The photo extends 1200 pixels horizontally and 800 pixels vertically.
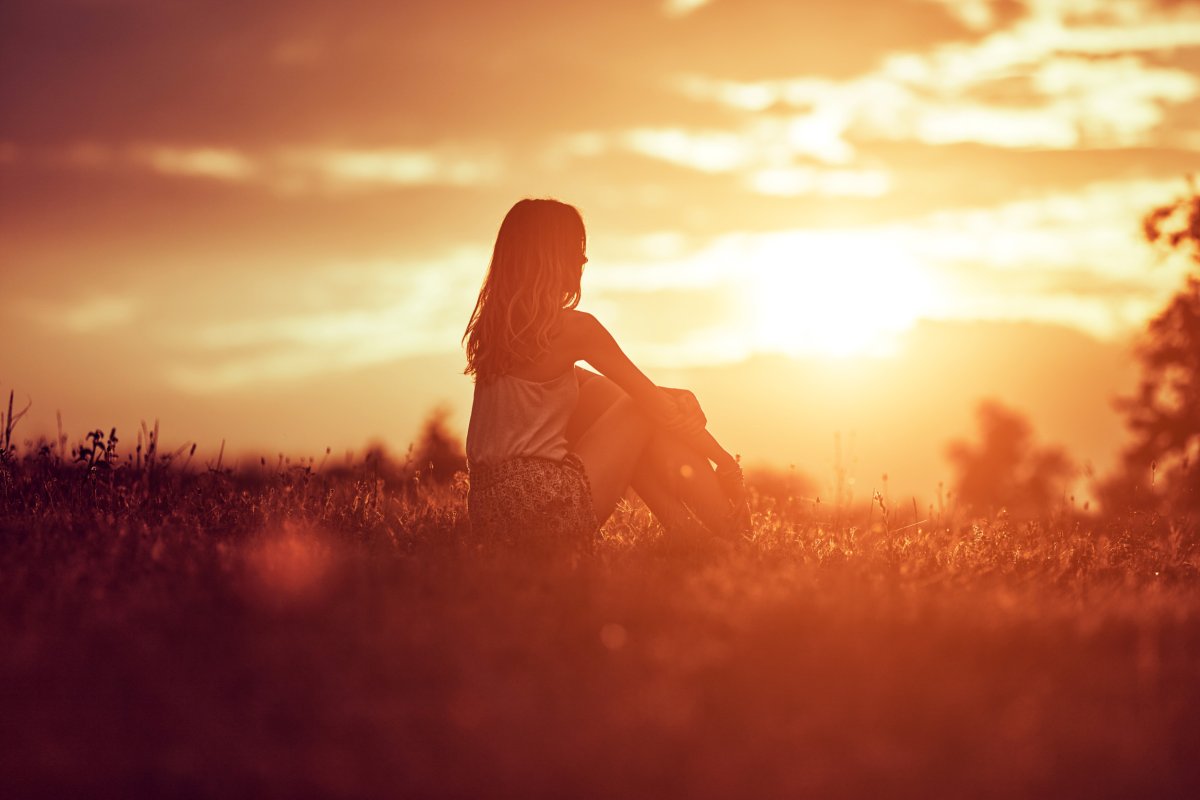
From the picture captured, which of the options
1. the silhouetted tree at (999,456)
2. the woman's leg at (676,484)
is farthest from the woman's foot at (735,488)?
the silhouetted tree at (999,456)

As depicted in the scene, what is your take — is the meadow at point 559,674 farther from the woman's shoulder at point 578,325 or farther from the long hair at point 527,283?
the woman's shoulder at point 578,325

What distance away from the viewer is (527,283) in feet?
24.0

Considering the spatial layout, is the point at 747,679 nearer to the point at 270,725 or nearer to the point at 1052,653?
the point at 1052,653

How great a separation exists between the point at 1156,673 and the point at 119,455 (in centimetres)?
770

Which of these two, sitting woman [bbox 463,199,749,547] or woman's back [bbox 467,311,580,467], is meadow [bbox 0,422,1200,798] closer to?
sitting woman [bbox 463,199,749,547]

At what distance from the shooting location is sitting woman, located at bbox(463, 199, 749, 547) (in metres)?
7.27

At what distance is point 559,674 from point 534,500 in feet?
10.0

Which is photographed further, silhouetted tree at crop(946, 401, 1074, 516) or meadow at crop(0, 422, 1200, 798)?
silhouetted tree at crop(946, 401, 1074, 516)

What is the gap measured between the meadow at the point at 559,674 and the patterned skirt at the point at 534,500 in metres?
0.70

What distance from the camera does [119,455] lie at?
348 inches

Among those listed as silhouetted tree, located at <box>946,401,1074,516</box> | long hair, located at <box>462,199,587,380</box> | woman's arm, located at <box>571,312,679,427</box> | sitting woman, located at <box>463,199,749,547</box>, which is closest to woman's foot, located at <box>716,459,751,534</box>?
sitting woman, located at <box>463,199,749,547</box>

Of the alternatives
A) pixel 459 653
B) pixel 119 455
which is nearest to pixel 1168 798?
pixel 459 653

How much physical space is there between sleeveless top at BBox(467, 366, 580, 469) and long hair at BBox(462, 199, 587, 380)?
0.48ft

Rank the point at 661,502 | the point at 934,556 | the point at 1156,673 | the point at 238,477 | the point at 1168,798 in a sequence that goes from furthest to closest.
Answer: the point at 238,477 → the point at 661,502 → the point at 934,556 → the point at 1156,673 → the point at 1168,798
